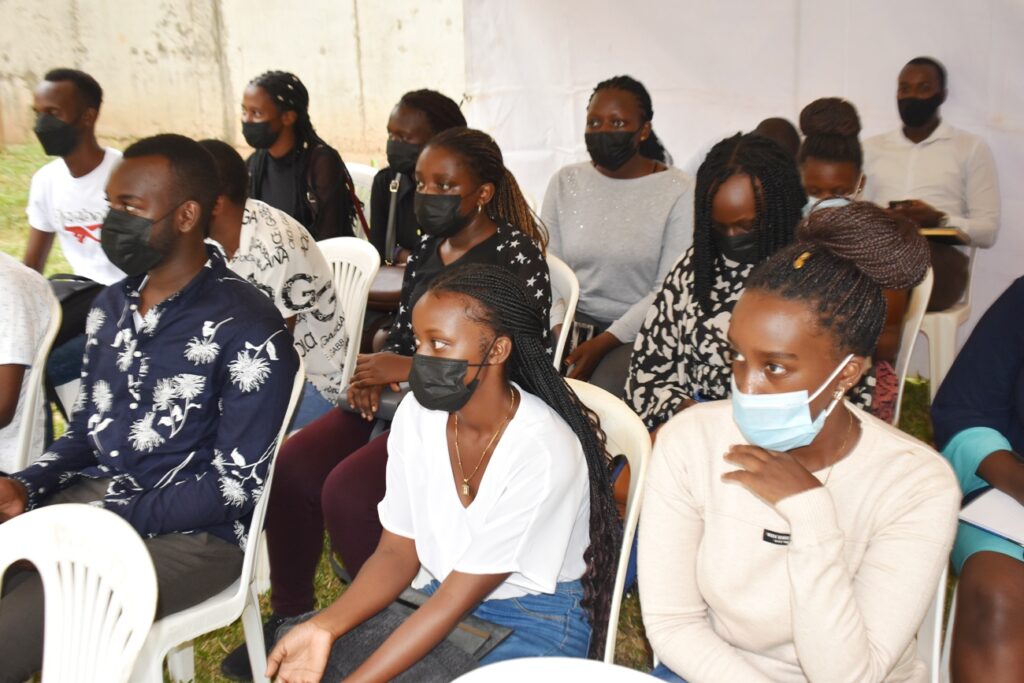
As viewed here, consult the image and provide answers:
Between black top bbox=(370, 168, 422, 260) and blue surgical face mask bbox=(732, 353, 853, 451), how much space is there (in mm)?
2697

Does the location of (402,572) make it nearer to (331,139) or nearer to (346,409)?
(346,409)

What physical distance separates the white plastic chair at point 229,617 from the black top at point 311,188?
6.58ft

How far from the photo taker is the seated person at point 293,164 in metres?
4.23

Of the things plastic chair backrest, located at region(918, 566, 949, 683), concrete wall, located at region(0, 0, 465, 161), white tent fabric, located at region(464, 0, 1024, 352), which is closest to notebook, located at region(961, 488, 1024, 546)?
plastic chair backrest, located at region(918, 566, 949, 683)

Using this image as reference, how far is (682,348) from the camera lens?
2684 millimetres

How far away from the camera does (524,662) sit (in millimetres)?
1379

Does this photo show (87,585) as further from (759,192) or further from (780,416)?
(759,192)

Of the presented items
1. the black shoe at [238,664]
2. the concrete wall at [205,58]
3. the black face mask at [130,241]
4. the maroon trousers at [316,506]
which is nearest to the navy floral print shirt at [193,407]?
the black face mask at [130,241]

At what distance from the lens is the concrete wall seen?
8.67 meters

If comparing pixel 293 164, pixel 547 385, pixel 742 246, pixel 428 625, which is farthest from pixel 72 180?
pixel 428 625

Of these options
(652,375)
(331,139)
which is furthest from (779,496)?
(331,139)

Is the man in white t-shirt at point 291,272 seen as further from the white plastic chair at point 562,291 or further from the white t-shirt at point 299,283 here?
the white plastic chair at point 562,291

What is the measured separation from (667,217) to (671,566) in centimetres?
202

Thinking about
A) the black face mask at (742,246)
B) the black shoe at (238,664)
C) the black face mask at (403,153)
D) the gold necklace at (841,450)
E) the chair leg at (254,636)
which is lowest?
the black shoe at (238,664)
